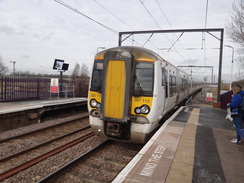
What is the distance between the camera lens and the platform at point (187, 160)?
11.4ft

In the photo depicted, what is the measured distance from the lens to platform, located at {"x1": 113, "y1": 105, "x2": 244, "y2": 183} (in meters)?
3.49

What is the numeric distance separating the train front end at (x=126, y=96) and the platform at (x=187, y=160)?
69cm

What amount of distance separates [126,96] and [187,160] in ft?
7.41

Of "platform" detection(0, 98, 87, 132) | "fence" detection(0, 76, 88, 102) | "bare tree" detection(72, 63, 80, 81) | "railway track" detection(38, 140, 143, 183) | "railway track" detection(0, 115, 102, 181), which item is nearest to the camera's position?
"railway track" detection(38, 140, 143, 183)

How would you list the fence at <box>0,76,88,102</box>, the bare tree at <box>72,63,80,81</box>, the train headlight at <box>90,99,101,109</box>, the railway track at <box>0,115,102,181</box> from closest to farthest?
the railway track at <box>0,115,102,181</box> → the train headlight at <box>90,99,101,109</box> → the fence at <box>0,76,88,102</box> → the bare tree at <box>72,63,80,81</box>

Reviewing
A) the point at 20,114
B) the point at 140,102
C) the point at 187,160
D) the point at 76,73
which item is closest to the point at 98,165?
the point at 140,102

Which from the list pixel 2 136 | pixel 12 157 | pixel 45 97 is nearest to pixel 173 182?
pixel 12 157

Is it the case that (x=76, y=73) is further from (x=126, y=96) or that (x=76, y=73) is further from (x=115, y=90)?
(x=126, y=96)

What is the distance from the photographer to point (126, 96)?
5414mm

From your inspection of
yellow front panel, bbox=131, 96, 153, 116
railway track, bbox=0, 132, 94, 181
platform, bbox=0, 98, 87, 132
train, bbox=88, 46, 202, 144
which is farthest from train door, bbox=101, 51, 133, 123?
platform, bbox=0, 98, 87, 132

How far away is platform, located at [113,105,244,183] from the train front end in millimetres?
692

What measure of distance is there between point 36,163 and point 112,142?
261 centimetres

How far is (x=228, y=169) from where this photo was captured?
12.8 ft

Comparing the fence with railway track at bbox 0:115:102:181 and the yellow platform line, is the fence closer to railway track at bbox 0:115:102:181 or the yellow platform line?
railway track at bbox 0:115:102:181
